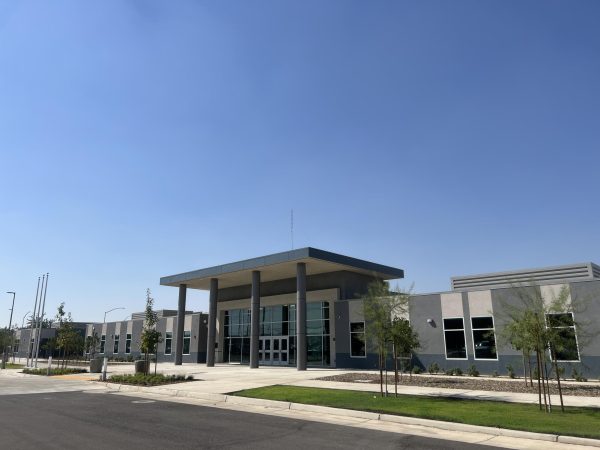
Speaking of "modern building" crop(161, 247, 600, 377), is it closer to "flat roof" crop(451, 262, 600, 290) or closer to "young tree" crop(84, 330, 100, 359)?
"flat roof" crop(451, 262, 600, 290)

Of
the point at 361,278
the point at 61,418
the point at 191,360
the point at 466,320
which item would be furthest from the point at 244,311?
the point at 61,418

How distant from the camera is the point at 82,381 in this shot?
28000 millimetres

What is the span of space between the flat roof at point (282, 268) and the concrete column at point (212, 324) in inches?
43.9

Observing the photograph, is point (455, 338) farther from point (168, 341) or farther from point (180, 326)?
point (168, 341)

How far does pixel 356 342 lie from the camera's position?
111ft

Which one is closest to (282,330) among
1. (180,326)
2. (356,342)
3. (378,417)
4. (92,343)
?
(356,342)

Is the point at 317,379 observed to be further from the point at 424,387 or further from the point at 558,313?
the point at 558,313

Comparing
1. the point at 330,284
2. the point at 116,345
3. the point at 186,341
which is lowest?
the point at 116,345

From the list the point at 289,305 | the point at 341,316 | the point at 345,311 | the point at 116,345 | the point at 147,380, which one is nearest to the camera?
the point at 147,380

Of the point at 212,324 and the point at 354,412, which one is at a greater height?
the point at 212,324

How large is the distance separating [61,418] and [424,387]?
48.4 ft

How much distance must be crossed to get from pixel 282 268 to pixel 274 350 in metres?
8.46

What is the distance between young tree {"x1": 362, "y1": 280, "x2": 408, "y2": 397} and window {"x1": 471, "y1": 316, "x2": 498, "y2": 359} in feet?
33.9

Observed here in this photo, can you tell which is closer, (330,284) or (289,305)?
(330,284)
